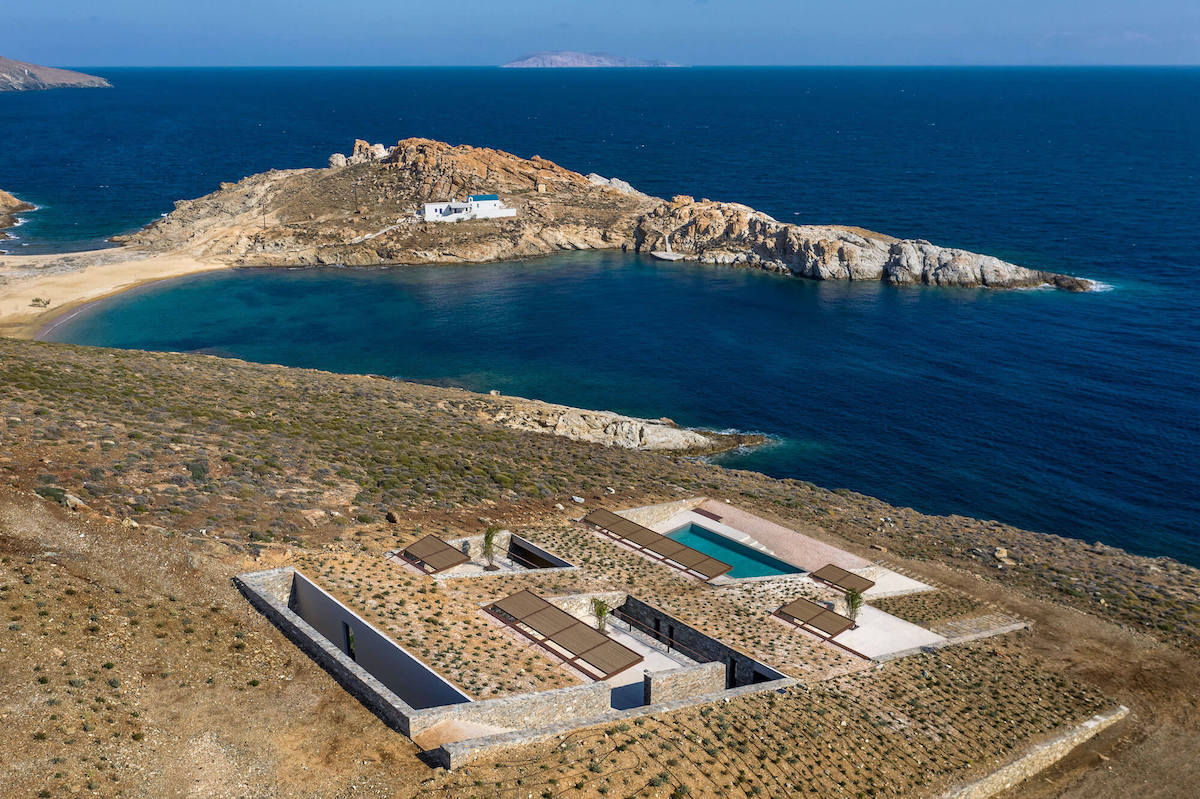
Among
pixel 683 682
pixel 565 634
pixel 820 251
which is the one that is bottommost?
pixel 683 682

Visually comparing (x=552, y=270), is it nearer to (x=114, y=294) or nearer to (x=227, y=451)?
(x=114, y=294)

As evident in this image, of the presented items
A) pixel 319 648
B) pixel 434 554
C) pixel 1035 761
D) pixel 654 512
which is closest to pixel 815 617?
pixel 1035 761

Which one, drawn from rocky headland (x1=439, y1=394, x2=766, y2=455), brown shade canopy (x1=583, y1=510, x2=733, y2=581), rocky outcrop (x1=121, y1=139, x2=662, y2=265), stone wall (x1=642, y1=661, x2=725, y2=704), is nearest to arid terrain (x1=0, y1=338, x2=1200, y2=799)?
brown shade canopy (x1=583, y1=510, x2=733, y2=581)

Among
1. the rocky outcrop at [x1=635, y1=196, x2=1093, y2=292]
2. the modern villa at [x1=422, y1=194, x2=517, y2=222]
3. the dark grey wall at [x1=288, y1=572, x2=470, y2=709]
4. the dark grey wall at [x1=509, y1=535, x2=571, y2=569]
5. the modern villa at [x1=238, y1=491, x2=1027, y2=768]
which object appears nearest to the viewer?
the modern villa at [x1=238, y1=491, x2=1027, y2=768]

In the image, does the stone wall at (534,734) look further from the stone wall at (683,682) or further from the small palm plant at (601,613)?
the small palm plant at (601,613)

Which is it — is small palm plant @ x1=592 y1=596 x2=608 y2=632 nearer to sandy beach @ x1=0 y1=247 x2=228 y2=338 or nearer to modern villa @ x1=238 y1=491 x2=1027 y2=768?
modern villa @ x1=238 y1=491 x2=1027 y2=768

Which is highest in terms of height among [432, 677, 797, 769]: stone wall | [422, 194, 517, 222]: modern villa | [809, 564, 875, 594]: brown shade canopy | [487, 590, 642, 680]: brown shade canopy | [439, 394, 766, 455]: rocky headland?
[422, 194, 517, 222]: modern villa

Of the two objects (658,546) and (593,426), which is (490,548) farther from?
(593,426)
